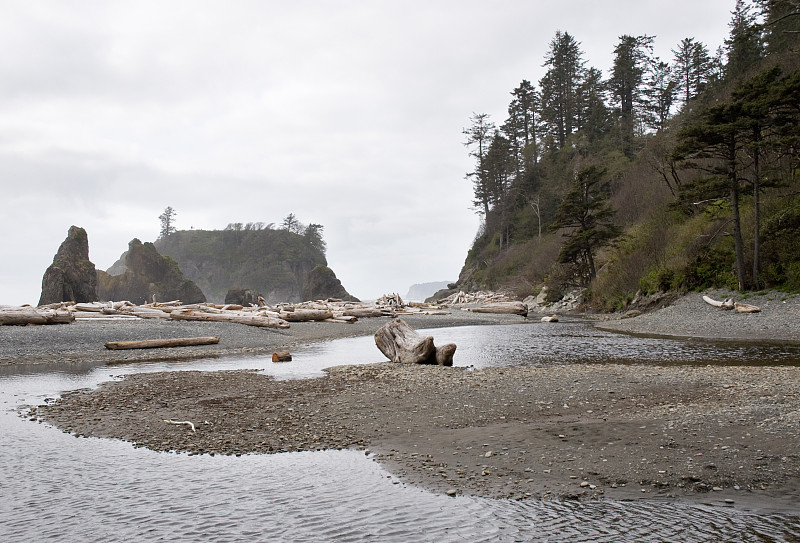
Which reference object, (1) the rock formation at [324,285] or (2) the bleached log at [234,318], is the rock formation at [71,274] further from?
(1) the rock formation at [324,285]

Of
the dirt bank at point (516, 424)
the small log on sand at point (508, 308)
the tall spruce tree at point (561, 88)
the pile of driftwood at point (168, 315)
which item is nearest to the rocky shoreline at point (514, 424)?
the dirt bank at point (516, 424)

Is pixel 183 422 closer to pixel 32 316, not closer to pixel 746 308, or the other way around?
pixel 32 316

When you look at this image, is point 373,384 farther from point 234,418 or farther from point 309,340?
point 309,340

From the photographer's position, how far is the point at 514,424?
22.3ft

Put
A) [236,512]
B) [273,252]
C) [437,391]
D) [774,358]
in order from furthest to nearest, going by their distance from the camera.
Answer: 1. [273,252]
2. [774,358]
3. [437,391]
4. [236,512]

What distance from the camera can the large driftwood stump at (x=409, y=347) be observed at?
1387cm

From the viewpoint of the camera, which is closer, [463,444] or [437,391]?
[463,444]

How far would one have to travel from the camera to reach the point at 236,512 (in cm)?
418

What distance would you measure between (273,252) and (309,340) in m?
132

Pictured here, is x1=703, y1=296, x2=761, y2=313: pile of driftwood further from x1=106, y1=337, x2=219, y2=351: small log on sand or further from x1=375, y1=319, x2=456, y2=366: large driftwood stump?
x1=106, y1=337, x2=219, y2=351: small log on sand

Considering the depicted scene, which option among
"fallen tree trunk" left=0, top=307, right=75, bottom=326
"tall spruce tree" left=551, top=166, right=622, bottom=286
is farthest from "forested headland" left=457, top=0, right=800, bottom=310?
"fallen tree trunk" left=0, top=307, right=75, bottom=326

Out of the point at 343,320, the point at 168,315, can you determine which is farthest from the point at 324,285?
the point at 168,315

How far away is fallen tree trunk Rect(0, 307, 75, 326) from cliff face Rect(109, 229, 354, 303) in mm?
119044

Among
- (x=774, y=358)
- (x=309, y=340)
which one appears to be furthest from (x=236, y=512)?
(x=309, y=340)
